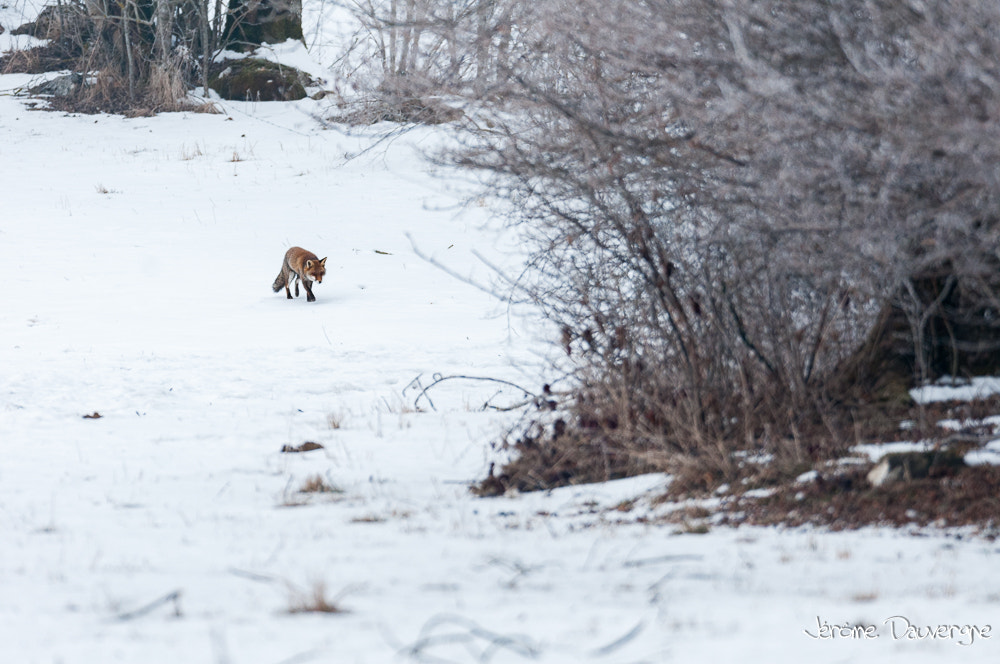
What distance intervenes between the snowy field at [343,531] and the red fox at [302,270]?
335mm

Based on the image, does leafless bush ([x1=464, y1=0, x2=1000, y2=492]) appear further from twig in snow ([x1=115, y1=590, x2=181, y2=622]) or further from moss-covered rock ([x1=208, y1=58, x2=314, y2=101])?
moss-covered rock ([x1=208, y1=58, x2=314, y2=101])

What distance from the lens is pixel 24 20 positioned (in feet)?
85.1

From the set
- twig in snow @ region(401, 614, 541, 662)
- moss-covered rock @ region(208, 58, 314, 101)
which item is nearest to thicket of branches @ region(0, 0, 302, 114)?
moss-covered rock @ region(208, 58, 314, 101)

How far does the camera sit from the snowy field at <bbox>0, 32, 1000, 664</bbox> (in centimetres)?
262

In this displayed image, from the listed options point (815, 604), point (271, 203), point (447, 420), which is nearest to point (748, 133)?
point (815, 604)

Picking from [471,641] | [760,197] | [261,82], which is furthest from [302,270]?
[261,82]

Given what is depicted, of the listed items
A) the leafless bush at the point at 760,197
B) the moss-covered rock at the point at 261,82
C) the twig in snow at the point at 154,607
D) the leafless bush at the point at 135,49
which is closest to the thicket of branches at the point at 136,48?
the leafless bush at the point at 135,49

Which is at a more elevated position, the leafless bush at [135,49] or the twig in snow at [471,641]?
the leafless bush at [135,49]

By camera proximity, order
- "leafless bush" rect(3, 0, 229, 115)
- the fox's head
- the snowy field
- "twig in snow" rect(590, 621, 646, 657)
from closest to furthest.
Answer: "twig in snow" rect(590, 621, 646, 657) → the snowy field → the fox's head → "leafless bush" rect(3, 0, 229, 115)

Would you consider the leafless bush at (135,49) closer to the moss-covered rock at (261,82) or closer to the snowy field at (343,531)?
the moss-covered rock at (261,82)

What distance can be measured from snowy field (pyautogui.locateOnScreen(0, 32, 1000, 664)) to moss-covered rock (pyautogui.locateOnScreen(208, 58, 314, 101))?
11610 mm

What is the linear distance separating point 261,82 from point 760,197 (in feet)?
71.9

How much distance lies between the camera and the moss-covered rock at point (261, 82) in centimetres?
2441

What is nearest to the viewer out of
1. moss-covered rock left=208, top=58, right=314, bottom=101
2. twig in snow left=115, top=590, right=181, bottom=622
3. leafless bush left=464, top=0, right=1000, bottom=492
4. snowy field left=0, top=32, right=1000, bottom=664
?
snowy field left=0, top=32, right=1000, bottom=664
